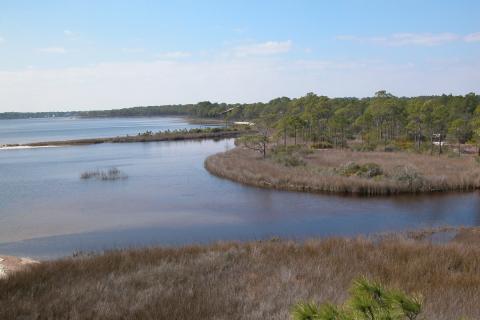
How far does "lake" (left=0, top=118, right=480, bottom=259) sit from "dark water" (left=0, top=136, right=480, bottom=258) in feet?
0.14

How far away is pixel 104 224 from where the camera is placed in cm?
2178

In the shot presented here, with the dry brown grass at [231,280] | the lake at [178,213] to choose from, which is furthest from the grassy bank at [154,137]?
the dry brown grass at [231,280]

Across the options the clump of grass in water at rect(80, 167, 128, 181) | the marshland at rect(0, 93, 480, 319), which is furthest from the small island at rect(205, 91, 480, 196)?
the clump of grass in water at rect(80, 167, 128, 181)

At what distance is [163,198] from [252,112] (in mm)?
133030

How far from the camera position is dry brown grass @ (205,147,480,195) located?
28.3 metres

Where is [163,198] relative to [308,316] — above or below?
below

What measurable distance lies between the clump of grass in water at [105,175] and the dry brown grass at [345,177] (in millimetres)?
7483

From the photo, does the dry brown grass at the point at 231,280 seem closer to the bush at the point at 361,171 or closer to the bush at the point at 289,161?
the bush at the point at 361,171

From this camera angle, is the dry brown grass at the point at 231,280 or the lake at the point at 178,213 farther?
the lake at the point at 178,213

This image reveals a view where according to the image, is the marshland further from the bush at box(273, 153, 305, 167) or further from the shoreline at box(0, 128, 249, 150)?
the shoreline at box(0, 128, 249, 150)

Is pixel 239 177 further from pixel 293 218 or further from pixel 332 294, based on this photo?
pixel 332 294

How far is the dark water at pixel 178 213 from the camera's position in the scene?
63.4 ft

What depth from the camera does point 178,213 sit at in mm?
23844

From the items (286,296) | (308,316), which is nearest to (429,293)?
(286,296)
